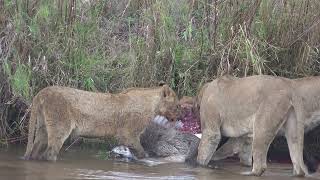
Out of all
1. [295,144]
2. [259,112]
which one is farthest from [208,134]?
[295,144]

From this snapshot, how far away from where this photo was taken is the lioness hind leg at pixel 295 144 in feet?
31.5

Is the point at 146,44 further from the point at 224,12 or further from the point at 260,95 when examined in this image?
the point at 260,95

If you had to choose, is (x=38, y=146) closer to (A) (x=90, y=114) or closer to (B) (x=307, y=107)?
(A) (x=90, y=114)

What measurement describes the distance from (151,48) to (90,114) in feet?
6.00

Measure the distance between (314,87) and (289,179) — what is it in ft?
4.24

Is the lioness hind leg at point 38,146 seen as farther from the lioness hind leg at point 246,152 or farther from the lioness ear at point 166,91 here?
the lioness hind leg at point 246,152

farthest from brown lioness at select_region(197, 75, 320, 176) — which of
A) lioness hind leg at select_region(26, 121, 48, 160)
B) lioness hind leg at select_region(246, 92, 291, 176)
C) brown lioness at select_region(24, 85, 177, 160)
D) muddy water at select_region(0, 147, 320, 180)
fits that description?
lioness hind leg at select_region(26, 121, 48, 160)

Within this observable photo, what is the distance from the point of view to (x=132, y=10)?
1326cm

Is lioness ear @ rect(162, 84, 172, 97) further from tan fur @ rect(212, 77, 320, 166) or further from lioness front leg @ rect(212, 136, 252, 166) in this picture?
tan fur @ rect(212, 77, 320, 166)

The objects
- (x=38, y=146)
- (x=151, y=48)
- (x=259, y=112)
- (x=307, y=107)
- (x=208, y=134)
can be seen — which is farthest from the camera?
(x=151, y=48)

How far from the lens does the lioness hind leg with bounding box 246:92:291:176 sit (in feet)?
30.9

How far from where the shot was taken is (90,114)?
407 inches

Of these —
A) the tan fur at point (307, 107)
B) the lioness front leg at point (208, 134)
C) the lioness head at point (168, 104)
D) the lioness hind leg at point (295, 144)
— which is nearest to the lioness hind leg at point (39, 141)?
the lioness head at point (168, 104)

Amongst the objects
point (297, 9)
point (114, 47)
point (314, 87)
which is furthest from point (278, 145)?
point (114, 47)
